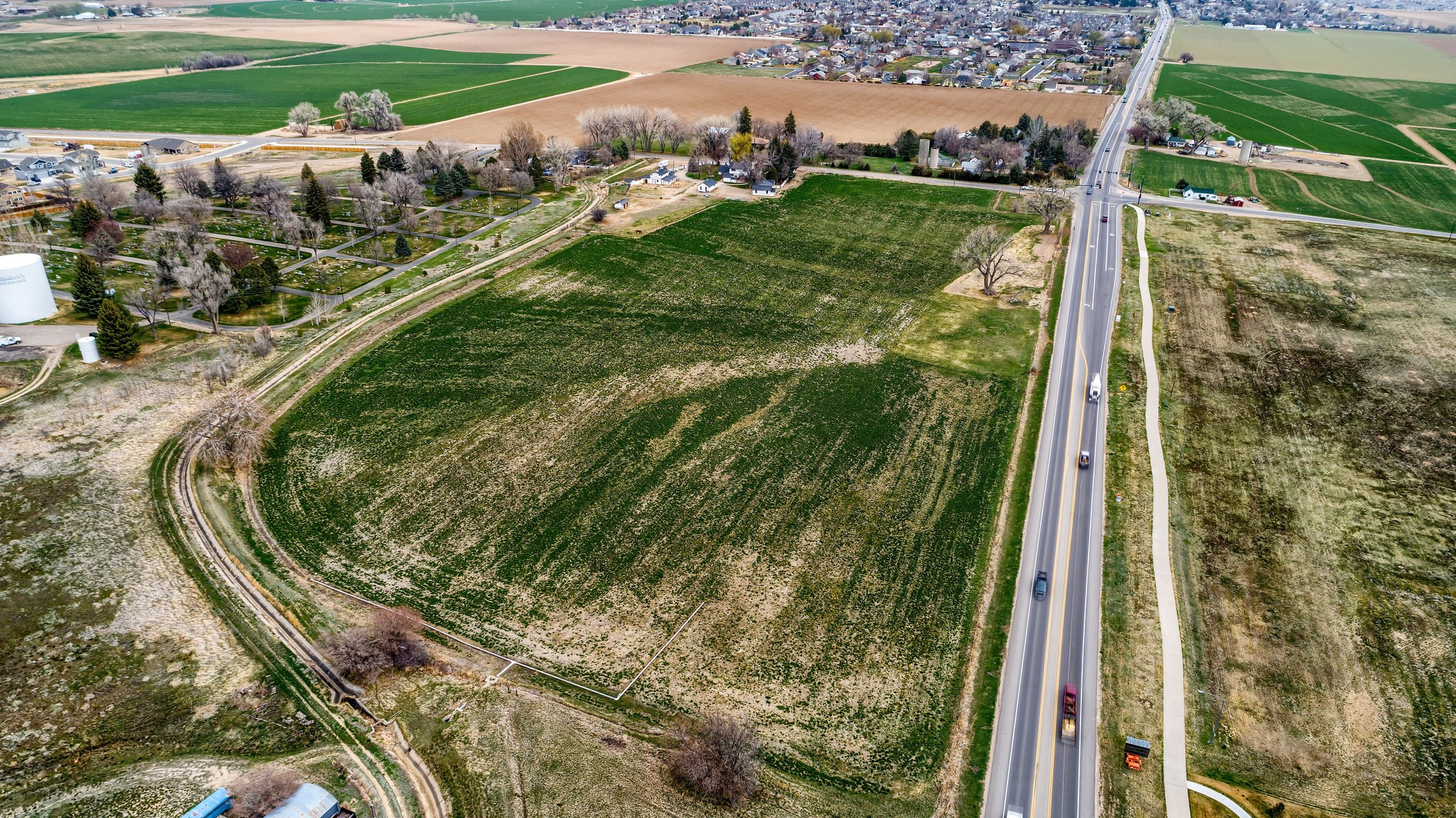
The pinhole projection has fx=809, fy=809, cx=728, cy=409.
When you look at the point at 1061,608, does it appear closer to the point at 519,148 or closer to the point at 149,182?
the point at 519,148

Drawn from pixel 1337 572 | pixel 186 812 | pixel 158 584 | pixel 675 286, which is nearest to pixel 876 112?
pixel 675 286

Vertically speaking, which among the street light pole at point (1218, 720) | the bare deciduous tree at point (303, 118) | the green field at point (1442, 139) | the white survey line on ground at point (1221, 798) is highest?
the bare deciduous tree at point (303, 118)

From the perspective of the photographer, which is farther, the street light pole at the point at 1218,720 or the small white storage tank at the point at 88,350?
the small white storage tank at the point at 88,350

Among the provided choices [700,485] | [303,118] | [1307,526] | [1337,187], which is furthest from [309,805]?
[1337,187]

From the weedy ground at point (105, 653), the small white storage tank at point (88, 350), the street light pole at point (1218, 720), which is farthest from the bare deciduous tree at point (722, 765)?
the small white storage tank at point (88, 350)

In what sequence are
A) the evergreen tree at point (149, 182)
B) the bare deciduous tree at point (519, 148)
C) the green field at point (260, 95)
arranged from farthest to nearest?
the green field at point (260, 95)
the bare deciduous tree at point (519, 148)
the evergreen tree at point (149, 182)

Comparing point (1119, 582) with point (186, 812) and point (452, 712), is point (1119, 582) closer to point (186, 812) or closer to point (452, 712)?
point (452, 712)

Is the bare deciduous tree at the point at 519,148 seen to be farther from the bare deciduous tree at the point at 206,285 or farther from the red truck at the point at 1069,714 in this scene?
the red truck at the point at 1069,714

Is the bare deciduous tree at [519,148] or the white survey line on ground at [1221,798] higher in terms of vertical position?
the bare deciduous tree at [519,148]
